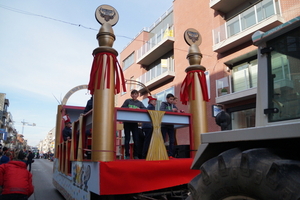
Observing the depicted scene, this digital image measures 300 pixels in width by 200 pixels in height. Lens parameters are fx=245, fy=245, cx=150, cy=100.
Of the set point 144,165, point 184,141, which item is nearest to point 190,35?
point 144,165

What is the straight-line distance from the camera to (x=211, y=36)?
15.0 meters

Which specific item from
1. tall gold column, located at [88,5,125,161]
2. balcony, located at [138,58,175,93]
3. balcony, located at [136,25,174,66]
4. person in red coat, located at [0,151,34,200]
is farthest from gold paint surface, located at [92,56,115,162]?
balcony, located at [136,25,174,66]

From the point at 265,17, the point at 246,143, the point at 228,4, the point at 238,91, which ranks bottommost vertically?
the point at 246,143

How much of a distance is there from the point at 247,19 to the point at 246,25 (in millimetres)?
293

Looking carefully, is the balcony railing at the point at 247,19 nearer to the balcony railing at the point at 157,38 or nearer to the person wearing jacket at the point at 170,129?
the balcony railing at the point at 157,38

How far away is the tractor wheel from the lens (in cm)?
143

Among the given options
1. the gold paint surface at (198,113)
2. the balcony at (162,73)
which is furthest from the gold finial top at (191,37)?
the balcony at (162,73)

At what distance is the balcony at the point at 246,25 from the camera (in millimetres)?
11102

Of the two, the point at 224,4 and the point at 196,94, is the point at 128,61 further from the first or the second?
the point at 196,94

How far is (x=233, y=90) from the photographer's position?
42.3 feet

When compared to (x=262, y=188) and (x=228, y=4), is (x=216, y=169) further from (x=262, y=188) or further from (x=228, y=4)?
(x=228, y=4)

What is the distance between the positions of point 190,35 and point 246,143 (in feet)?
14.0

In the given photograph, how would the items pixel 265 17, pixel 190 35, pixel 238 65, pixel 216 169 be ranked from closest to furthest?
pixel 216 169, pixel 190 35, pixel 265 17, pixel 238 65

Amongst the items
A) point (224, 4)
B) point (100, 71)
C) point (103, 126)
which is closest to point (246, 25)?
point (224, 4)
